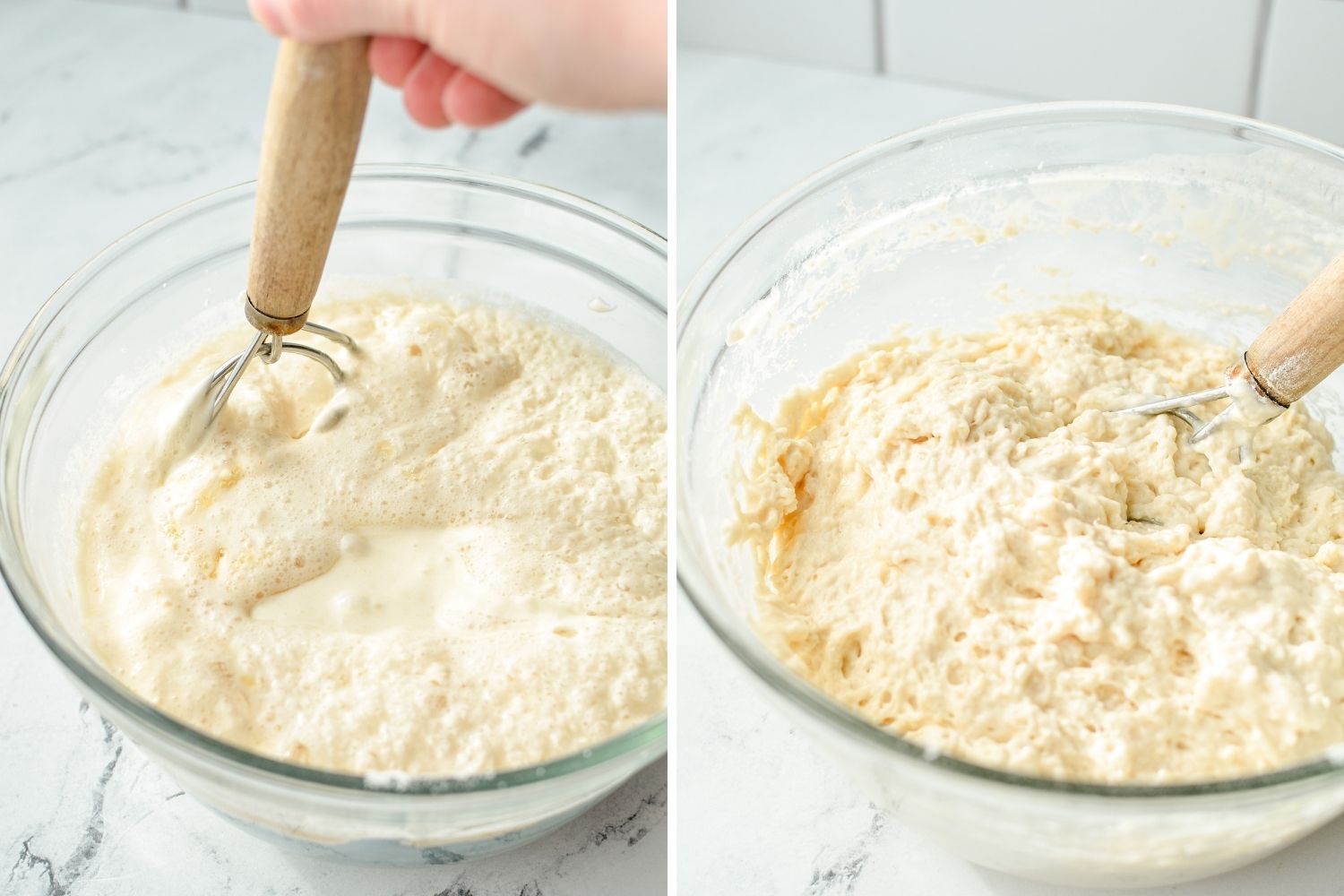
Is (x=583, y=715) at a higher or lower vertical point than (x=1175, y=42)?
lower

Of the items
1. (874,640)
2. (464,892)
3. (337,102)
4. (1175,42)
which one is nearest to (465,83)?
(337,102)

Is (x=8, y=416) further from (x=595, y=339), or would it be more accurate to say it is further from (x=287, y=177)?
(x=595, y=339)

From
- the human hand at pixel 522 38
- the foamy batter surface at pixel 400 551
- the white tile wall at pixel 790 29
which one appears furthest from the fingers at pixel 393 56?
the white tile wall at pixel 790 29

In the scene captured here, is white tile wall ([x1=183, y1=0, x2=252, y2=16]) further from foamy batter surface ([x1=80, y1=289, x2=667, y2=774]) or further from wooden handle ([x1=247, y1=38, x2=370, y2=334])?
wooden handle ([x1=247, y1=38, x2=370, y2=334])

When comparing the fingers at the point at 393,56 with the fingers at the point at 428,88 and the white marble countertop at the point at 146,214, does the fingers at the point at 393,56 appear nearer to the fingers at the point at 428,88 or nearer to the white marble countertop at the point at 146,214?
the fingers at the point at 428,88

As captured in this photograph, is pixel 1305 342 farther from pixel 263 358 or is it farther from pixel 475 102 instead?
pixel 263 358

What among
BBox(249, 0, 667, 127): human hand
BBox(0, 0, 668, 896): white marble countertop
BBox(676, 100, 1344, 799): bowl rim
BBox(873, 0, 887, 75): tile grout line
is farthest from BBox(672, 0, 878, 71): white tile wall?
BBox(249, 0, 667, 127): human hand

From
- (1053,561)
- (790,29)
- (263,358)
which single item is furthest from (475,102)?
(790,29)
